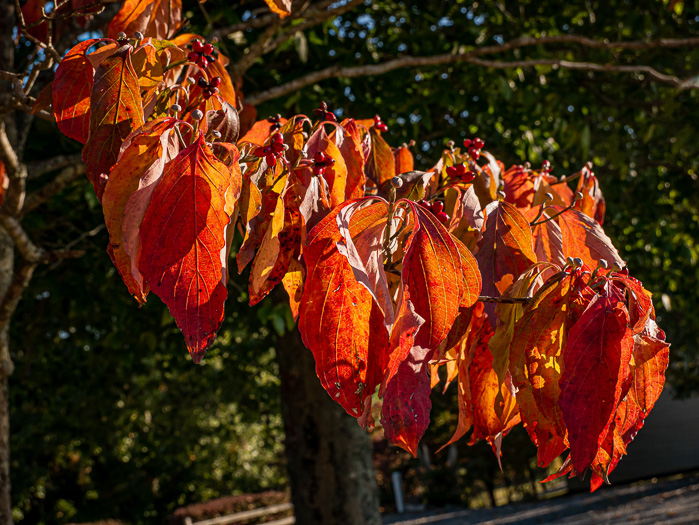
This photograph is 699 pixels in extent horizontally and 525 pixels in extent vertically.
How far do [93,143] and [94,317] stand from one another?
4883mm

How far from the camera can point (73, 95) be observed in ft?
3.99

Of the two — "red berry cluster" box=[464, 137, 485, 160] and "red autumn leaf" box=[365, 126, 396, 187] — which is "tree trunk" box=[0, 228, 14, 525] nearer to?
"red autumn leaf" box=[365, 126, 396, 187]

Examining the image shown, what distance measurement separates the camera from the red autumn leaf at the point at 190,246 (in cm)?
88

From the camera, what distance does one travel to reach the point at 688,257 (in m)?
5.71

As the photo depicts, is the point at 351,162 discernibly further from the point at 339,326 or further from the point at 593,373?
the point at 593,373

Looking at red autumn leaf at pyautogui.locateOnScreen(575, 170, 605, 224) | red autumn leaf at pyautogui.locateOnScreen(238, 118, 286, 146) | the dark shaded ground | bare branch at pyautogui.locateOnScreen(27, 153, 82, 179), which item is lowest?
the dark shaded ground

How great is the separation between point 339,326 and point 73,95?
0.71 metres

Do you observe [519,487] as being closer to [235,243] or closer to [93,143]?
[235,243]

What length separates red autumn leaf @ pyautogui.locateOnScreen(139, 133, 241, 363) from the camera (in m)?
0.88

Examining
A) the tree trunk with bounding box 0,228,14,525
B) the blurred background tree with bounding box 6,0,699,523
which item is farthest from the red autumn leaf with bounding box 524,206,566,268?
the tree trunk with bounding box 0,228,14,525

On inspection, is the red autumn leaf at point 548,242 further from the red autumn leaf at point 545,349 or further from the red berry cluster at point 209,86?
the red berry cluster at point 209,86

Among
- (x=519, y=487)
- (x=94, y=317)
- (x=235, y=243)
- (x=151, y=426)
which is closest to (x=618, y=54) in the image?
(x=235, y=243)

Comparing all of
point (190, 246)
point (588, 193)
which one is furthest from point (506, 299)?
point (588, 193)

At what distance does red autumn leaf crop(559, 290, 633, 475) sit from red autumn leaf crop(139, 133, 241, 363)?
494 millimetres
